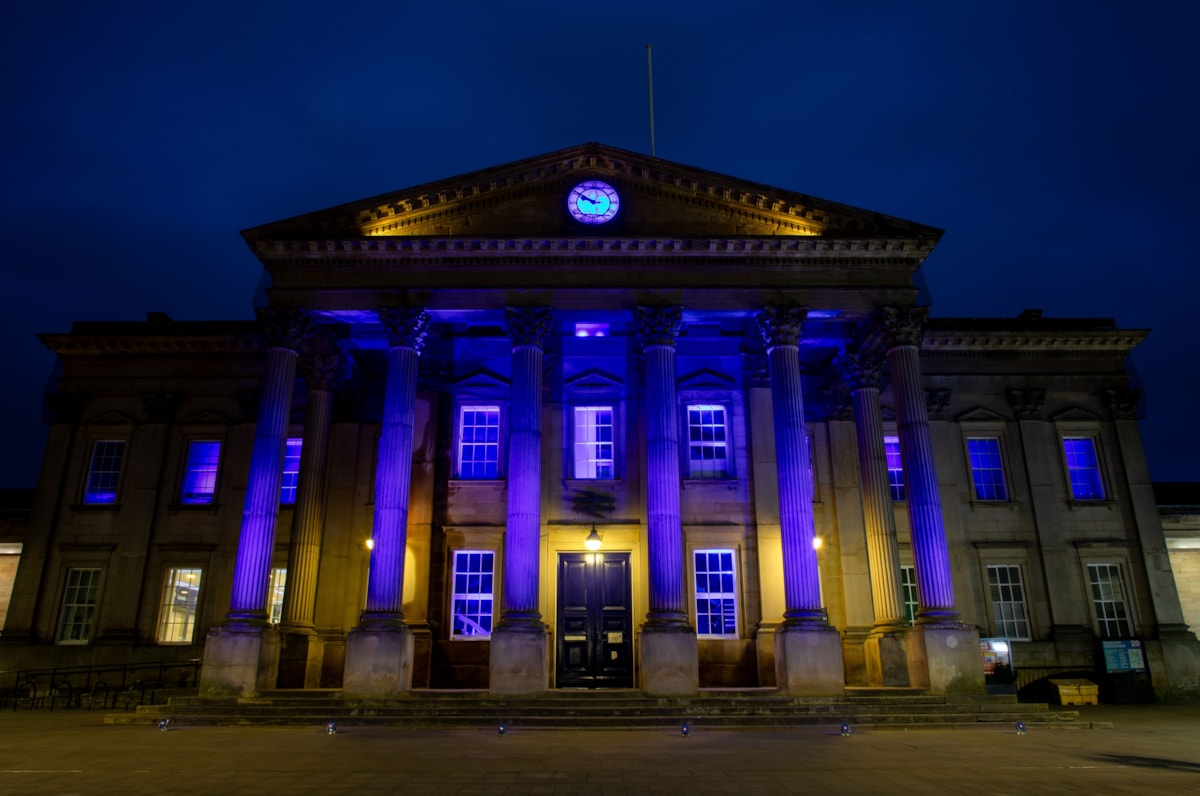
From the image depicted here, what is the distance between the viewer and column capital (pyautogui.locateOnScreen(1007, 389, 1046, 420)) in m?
24.3

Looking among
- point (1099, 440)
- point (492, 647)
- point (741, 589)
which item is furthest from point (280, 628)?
point (1099, 440)

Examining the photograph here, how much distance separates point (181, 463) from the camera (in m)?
23.8

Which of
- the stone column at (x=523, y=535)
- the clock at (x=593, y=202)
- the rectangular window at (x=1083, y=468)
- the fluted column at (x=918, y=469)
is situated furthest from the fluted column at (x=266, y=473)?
the rectangular window at (x=1083, y=468)

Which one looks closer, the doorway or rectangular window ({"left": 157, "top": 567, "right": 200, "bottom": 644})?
the doorway

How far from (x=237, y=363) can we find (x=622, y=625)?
557 inches

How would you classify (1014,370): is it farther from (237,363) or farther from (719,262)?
(237,363)

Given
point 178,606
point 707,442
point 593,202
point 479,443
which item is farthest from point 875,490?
point 178,606

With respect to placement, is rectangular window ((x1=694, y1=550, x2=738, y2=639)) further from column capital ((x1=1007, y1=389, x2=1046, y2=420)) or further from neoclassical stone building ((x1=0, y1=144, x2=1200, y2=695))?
column capital ((x1=1007, y1=389, x2=1046, y2=420))

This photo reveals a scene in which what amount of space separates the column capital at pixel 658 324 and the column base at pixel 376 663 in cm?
871

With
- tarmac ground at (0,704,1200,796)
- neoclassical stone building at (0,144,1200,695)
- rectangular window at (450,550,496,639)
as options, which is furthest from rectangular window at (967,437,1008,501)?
rectangular window at (450,550,496,639)

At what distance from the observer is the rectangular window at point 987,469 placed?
939 inches

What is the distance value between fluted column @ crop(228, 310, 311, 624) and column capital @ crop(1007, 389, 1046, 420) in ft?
67.9

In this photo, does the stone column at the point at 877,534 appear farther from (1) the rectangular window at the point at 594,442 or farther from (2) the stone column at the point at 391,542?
(2) the stone column at the point at 391,542

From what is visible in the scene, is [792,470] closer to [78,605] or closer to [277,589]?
[277,589]
